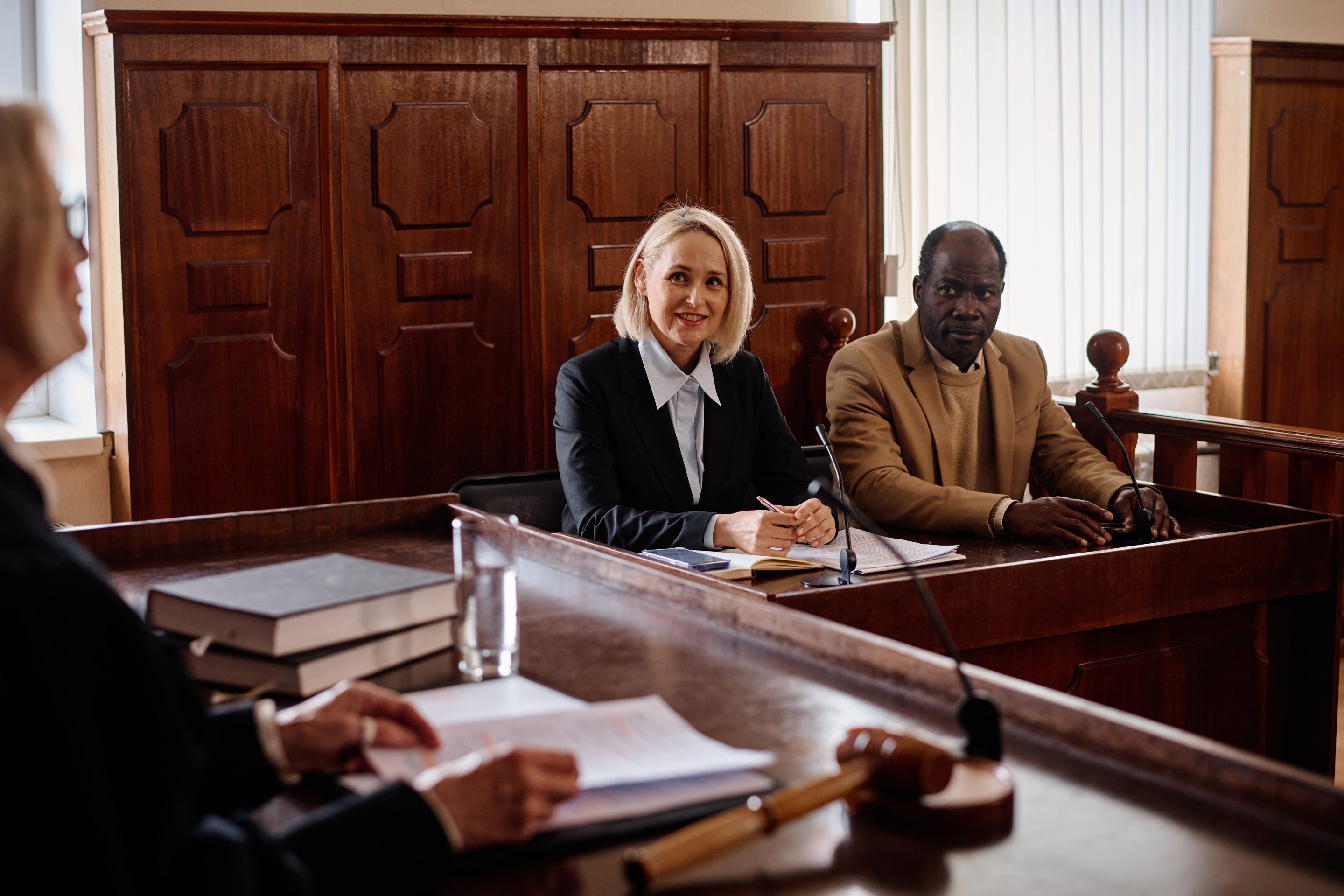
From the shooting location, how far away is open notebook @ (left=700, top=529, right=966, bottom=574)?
8.20 feet

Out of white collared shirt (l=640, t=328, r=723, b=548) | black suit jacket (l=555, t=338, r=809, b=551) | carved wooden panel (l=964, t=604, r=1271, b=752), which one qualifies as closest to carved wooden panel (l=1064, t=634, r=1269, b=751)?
carved wooden panel (l=964, t=604, r=1271, b=752)

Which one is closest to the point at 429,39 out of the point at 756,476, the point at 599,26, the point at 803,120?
the point at 599,26

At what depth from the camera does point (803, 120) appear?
172 inches

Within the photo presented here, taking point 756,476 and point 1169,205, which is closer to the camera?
point 756,476

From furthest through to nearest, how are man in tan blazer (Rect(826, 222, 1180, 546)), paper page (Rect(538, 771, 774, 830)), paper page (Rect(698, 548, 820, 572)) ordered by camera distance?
man in tan blazer (Rect(826, 222, 1180, 546)) < paper page (Rect(698, 548, 820, 572)) < paper page (Rect(538, 771, 774, 830))

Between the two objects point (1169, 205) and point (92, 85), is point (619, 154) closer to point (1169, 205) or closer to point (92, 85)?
point (92, 85)

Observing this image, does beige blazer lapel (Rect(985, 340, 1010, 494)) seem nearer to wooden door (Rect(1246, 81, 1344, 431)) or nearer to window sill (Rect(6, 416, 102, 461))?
window sill (Rect(6, 416, 102, 461))

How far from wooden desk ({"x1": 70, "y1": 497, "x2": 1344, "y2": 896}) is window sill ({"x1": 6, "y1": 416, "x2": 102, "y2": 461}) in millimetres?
2019

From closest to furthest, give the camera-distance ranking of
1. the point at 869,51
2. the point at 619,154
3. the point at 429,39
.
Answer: the point at 429,39
the point at 619,154
the point at 869,51

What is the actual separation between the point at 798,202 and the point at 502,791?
141 inches

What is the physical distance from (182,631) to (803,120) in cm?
335

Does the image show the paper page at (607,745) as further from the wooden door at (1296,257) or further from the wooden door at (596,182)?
the wooden door at (1296,257)

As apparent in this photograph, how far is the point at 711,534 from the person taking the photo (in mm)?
2812

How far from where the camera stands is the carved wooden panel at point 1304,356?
5707 mm
